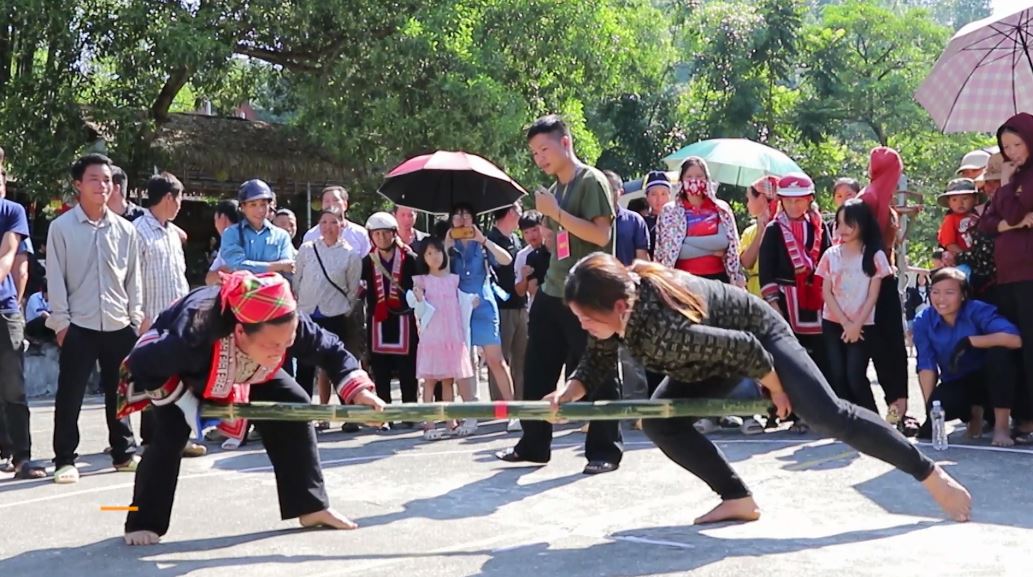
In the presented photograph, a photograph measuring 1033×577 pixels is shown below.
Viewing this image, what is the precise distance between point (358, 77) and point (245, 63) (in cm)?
382

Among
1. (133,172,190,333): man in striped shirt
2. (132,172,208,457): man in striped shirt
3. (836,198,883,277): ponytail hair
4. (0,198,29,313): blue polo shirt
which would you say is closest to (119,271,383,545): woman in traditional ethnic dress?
(0,198,29,313): blue polo shirt

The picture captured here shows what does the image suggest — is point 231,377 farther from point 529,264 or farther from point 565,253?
point 529,264

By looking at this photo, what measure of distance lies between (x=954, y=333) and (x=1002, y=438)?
2.49 feet

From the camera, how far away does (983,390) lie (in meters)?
7.84

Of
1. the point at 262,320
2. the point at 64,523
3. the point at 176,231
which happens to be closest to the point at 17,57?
the point at 176,231

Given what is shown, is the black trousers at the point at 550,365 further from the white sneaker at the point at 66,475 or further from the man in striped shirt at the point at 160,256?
the white sneaker at the point at 66,475

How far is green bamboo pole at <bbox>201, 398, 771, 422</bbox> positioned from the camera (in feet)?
16.3

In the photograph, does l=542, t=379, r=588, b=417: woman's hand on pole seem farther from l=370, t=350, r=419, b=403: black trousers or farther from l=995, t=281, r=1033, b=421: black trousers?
l=370, t=350, r=419, b=403: black trousers

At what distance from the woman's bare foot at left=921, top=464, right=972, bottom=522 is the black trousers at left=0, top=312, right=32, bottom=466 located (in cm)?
527

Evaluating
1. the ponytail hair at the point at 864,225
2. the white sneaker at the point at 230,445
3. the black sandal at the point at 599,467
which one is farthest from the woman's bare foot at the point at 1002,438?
the white sneaker at the point at 230,445

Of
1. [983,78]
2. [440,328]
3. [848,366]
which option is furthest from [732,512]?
[983,78]

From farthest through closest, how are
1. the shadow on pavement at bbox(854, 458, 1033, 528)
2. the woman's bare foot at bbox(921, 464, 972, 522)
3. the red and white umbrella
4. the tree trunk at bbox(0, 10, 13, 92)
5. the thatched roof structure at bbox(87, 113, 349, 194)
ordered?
the thatched roof structure at bbox(87, 113, 349, 194) → the tree trunk at bbox(0, 10, 13, 92) → the red and white umbrella → the shadow on pavement at bbox(854, 458, 1033, 528) → the woman's bare foot at bbox(921, 464, 972, 522)

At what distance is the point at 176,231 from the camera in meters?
8.43

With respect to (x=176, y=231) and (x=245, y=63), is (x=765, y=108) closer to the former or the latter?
(x=245, y=63)
